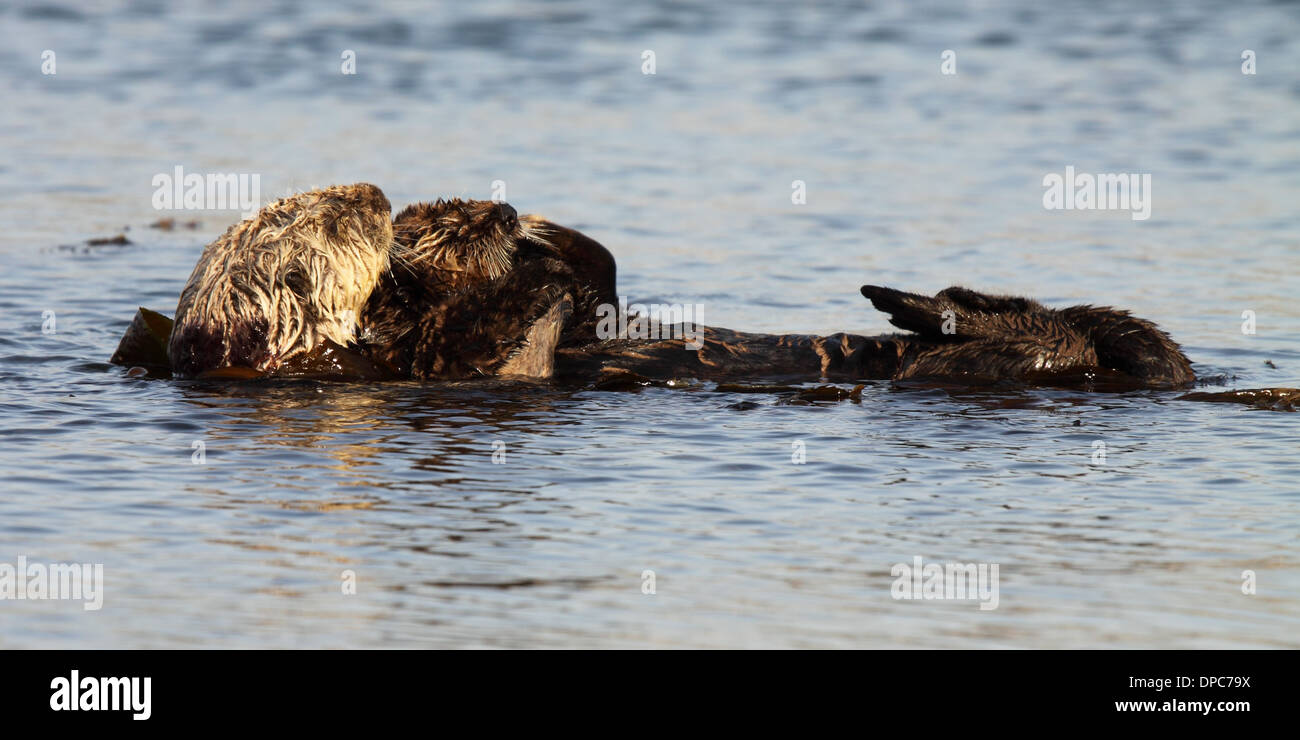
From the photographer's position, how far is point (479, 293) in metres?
6.49

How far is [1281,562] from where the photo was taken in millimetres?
4195

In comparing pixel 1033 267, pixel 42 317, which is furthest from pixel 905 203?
pixel 42 317

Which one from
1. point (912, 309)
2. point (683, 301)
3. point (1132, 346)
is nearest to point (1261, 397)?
point (1132, 346)

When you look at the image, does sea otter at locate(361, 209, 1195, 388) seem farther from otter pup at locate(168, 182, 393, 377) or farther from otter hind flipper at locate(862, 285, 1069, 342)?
otter pup at locate(168, 182, 393, 377)

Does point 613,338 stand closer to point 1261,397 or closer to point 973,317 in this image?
point 973,317

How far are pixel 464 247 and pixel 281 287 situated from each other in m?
0.82

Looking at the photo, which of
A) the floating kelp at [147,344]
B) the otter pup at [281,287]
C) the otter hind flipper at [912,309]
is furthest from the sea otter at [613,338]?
the floating kelp at [147,344]

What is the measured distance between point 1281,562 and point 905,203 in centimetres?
674

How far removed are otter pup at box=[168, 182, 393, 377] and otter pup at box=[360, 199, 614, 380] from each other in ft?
0.47

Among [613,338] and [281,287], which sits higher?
[281,287]

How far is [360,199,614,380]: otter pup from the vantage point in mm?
6465

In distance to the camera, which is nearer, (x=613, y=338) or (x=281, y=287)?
(x=281, y=287)
